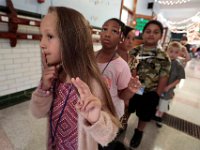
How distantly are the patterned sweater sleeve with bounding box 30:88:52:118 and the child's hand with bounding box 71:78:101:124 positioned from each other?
0.27 meters

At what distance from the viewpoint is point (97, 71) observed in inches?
26.0

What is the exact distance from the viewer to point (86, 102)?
0.48m

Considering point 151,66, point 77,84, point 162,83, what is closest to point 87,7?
point 151,66

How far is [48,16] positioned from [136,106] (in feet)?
4.27

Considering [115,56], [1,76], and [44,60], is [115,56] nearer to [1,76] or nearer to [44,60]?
[44,60]

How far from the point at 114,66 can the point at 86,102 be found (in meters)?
0.53

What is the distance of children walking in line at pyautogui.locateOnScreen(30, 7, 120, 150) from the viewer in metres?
Result: 0.53

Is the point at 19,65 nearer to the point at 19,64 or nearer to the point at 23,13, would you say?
Result: the point at 19,64

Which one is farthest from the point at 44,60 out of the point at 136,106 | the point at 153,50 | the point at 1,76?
the point at 1,76

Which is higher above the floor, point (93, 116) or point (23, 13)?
point (23, 13)

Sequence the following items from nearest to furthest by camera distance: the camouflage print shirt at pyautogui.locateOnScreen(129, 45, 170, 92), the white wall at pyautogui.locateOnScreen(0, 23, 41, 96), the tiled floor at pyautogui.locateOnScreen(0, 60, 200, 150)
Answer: the camouflage print shirt at pyautogui.locateOnScreen(129, 45, 170, 92), the tiled floor at pyautogui.locateOnScreen(0, 60, 200, 150), the white wall at pyautogui.locateOnScreen(0, 23, 41, 96)

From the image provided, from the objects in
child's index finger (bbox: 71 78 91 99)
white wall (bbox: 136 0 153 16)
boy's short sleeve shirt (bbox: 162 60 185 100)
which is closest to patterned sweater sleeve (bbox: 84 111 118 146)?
child's index finger (bbox: 71 78 91 99)

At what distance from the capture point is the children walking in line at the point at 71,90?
53cm

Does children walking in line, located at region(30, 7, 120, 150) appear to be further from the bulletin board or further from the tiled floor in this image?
the bulletin board
